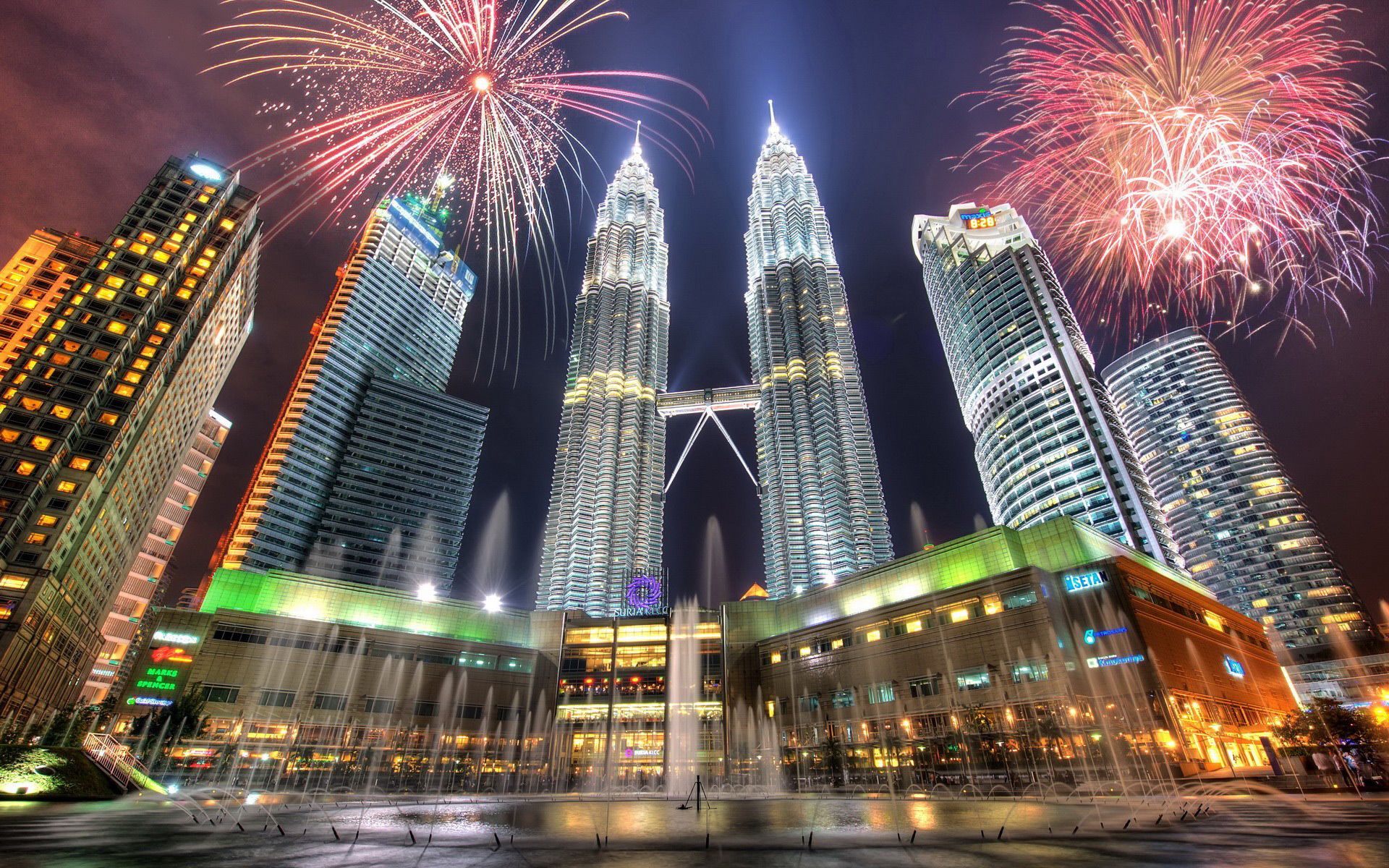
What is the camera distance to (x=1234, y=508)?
167 m

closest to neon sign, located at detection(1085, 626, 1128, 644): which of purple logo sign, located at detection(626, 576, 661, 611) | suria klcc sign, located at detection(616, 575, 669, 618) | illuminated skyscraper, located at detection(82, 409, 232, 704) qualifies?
suria klcc sign, located at detection(616, 575, 669, 618)

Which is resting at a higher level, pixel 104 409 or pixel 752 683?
pixel 104 409

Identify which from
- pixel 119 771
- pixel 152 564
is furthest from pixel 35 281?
pixel 119 771

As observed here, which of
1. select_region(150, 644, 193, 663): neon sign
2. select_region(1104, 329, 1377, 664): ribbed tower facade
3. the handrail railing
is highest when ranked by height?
select_region(1104, 329, 1377, 664): ribbed tower facade

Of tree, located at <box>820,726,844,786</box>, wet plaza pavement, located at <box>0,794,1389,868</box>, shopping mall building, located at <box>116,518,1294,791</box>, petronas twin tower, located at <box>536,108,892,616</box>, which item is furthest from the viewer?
petronas twin tower, located at <box>536,108,892,616</box>

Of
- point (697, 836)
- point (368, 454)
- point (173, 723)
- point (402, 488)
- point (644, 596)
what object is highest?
point (368, 454)

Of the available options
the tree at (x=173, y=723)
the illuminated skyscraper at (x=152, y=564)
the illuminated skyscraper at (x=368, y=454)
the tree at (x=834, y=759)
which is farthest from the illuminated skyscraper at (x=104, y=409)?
the tree at (x=834, y=759)

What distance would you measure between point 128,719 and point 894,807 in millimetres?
91487

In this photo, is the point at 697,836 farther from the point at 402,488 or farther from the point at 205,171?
the point at 402,488

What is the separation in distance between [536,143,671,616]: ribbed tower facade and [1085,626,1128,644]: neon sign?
95.7m

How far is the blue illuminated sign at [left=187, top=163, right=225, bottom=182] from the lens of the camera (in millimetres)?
117125

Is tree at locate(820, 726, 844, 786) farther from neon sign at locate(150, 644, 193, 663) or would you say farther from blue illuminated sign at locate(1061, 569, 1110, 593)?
neon sign at locate(150, 644, 193, 663)

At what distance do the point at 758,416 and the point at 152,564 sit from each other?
481 ft

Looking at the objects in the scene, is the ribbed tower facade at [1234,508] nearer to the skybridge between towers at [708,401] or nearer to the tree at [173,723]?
the skybridge between towers at [708,401]
